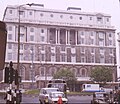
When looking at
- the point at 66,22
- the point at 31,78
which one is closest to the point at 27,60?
the point at 31,78

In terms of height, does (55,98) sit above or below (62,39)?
below

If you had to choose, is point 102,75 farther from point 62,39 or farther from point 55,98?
point 55,98

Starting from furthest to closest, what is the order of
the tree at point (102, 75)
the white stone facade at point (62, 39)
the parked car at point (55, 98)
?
the white stone facade at point (62, 39)
the tree at point (102, 75)
the parked car at point (55, 98)

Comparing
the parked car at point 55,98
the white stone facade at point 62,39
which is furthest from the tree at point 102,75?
the parked car at point 55,98

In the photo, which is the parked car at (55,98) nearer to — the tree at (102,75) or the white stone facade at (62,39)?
the tree at (102,75)

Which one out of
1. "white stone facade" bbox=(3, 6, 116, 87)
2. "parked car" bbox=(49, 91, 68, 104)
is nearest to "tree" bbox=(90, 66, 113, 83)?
"white stone facade" bbox=(3, 6, 116, 87)

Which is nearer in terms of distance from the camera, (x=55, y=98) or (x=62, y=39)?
(x=55, y=98)

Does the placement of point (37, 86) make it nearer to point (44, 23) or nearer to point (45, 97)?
point (44, 23)

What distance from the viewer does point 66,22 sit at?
2667 inches

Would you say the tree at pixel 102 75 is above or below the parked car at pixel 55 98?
below

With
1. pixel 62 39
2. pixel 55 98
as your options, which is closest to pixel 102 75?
pixel 62 39

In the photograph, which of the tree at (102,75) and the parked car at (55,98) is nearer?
the parked car at (55,98)

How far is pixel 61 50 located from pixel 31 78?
382 inches

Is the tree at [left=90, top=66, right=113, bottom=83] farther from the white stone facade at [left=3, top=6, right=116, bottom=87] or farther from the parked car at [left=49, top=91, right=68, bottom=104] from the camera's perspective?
the parked car at [left=49, top=91, right=68, bottom=104]
